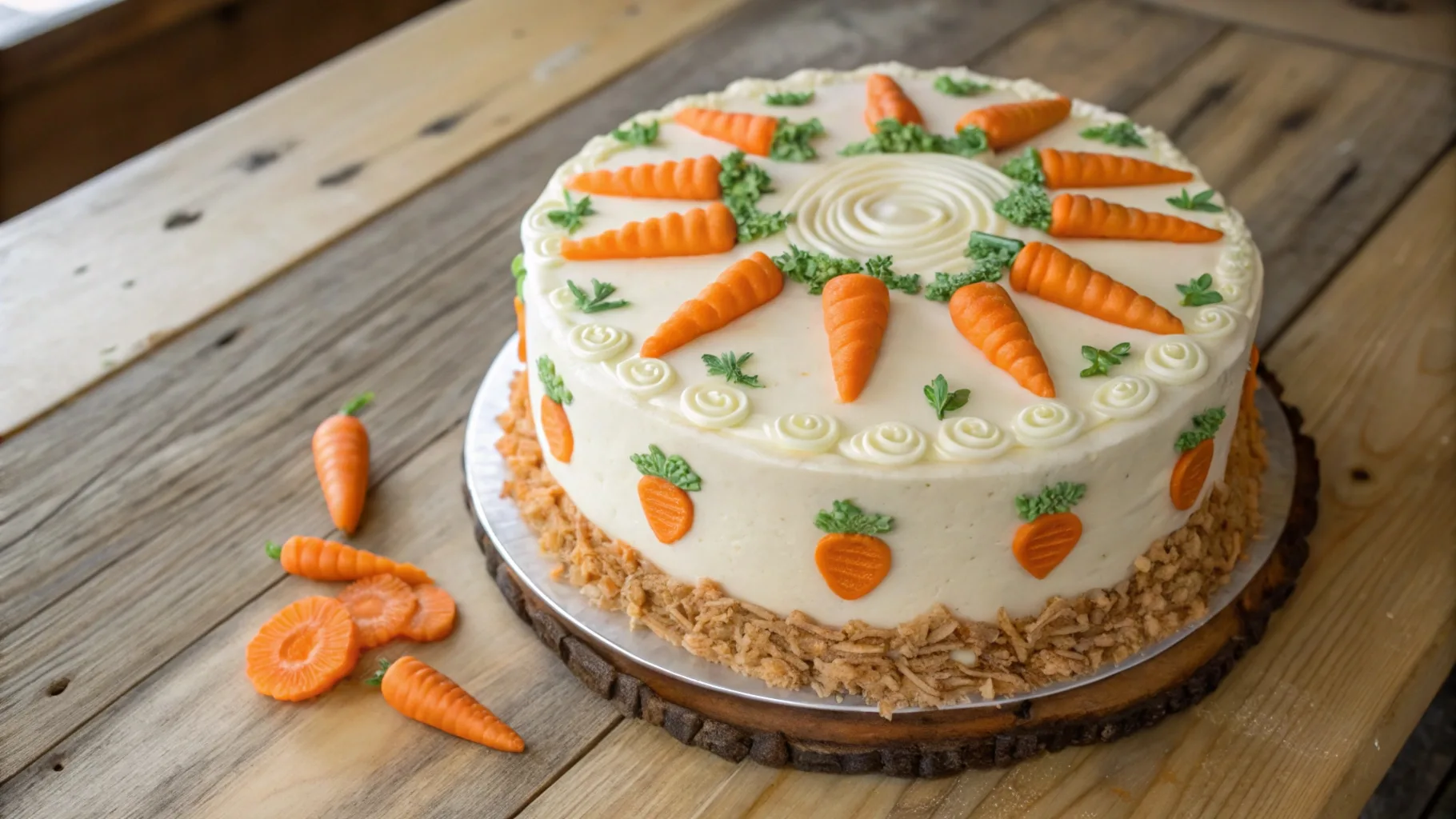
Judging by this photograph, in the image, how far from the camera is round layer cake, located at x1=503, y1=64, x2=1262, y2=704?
2.51m

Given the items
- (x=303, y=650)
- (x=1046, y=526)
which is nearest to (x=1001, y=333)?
(x=1046, y=526)

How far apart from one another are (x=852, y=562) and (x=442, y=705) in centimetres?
95

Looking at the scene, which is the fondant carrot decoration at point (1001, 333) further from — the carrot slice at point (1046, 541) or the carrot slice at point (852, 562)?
the carrot slice at point (852, 562)

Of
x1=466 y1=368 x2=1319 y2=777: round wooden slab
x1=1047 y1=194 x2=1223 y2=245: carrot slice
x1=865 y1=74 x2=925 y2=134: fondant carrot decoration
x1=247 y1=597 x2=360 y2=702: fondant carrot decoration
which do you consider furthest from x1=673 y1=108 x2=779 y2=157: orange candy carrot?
x1=247 y1=597 x2=360 y2=702: fondant carrot decoration

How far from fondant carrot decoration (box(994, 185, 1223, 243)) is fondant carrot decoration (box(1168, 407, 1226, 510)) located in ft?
1.61

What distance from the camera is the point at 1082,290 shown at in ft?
9.04

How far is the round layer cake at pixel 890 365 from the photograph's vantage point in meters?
2.51

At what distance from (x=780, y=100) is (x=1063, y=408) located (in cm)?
137

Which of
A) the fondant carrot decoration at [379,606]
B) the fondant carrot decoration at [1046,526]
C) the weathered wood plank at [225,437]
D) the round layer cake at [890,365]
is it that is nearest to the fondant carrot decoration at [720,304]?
the round layer cake at [890,365]

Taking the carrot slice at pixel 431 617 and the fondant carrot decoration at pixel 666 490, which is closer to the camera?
the fondant carrot decoration at pixel 666 490

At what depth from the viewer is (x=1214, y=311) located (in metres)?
2.77

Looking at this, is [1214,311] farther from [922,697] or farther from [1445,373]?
[1445,373]

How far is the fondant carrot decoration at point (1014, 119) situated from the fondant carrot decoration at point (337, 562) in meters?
1.72

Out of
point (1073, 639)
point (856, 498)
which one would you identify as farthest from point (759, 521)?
point (1073, 639)
